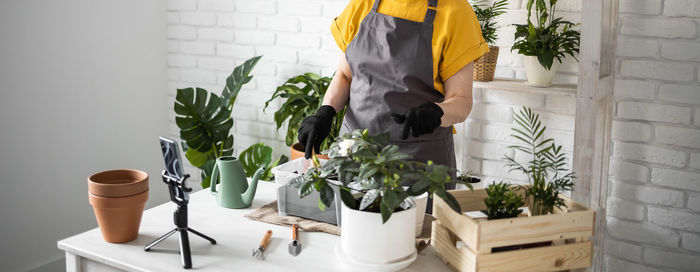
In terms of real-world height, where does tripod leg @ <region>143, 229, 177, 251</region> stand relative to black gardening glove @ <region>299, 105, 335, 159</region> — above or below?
below

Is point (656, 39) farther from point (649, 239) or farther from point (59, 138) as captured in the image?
point (59, 138)

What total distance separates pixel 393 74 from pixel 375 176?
871 mm

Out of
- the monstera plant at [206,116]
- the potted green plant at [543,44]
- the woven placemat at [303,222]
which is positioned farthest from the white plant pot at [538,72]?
the monstera plant at [206,116]

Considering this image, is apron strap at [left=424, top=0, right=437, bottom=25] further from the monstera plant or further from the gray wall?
the gray wall

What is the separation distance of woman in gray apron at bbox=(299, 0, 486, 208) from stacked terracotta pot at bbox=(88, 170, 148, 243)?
1.98 ft

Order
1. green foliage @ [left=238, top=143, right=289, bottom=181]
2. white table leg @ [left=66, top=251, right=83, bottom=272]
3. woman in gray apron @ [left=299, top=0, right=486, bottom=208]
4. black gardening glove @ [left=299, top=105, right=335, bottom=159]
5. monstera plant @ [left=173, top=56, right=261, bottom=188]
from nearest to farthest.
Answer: white table leg @ [left=66, top=251, right=83, bottom=272] → black gardening glove @ [left=299, top=105, right=335, bottom=159] → woman in gray apron @ [left=299, top=0, right=486, bottom=208] → monstera plant @ [left=173, top=56, right=261, bottom=188] → green foliage @ [left=238, top=143, right=289, bottom=181]

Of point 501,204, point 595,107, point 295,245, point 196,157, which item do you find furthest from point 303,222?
point 196,157

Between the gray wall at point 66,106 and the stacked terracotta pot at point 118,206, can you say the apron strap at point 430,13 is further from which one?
the gray wall at point 66,106

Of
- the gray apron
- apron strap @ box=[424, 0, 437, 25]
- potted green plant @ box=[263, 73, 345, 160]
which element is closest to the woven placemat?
the gray apron

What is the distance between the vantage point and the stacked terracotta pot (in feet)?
4.56

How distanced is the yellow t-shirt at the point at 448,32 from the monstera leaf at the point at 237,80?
1.16 m

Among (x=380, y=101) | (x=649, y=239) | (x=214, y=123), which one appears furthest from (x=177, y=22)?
(x=649, y=239)

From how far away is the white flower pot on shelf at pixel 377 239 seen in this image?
1227 millimetres

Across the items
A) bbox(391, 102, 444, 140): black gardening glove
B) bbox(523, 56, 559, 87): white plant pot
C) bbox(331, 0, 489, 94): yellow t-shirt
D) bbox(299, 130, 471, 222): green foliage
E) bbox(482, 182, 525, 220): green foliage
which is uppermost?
bbox(331, 0, 489, 94): yellow t-shirt
